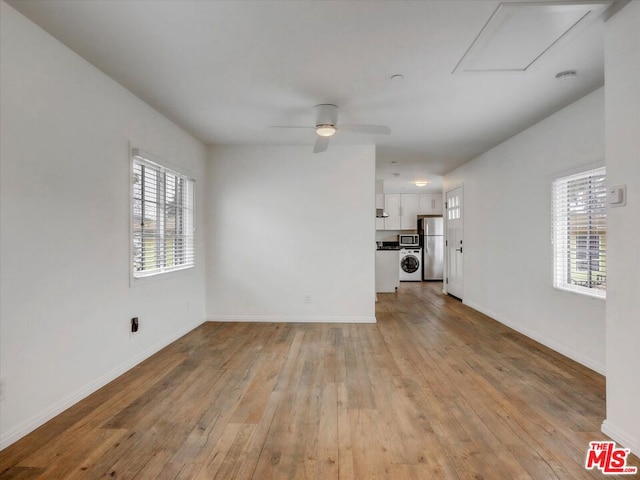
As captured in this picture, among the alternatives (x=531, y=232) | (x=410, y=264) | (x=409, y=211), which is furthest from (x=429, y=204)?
(x=531, y=232)

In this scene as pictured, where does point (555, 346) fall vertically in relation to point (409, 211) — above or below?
below

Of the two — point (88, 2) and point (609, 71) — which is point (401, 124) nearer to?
point (609, 71)

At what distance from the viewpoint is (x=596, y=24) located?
2.08m

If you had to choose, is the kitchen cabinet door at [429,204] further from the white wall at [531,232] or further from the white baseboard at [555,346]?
the white baseboard at [555,346]

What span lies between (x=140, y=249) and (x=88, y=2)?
200 centimetres

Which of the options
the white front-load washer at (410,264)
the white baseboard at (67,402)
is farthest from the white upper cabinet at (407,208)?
the white baseboard at (67,402)

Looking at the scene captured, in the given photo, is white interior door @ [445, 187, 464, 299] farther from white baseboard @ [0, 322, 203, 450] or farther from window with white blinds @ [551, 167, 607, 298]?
white baseboard @ [0, 322, 203, 450]

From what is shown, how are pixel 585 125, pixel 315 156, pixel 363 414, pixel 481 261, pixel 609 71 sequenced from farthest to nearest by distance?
pixel 481 261 → pixel 315 156 → pixel 585 125 → pixel 363 414 → pixel 609 71

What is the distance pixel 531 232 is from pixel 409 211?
5468mm

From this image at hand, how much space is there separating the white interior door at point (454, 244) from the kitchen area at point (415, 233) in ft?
5.58

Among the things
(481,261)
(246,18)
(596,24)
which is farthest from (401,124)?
(481,261)

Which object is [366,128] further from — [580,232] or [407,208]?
[407,208]

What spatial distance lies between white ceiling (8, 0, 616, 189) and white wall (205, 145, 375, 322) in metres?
0.87

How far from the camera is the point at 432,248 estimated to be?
8.94 metres
